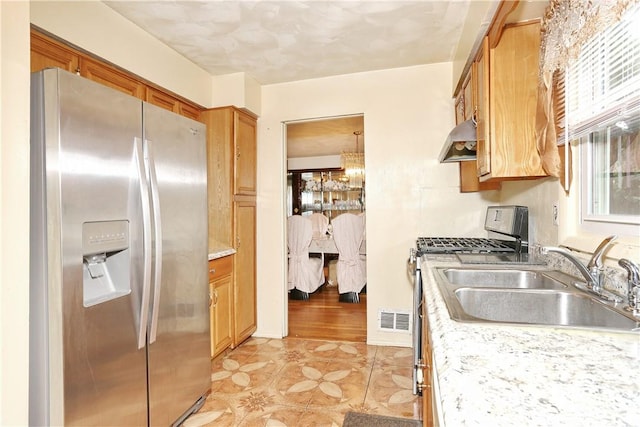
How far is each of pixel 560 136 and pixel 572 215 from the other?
A: 14.1 inches

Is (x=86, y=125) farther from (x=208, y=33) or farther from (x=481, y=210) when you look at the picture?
(x=481, y=210)

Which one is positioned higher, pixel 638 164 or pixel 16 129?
pixel 16 129

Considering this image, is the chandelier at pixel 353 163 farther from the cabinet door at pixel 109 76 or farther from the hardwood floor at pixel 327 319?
the cabinet door at pixel 109 76

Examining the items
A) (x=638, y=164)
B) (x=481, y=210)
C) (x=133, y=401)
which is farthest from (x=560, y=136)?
(x=133, y=401)

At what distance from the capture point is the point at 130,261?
1479 millimetres

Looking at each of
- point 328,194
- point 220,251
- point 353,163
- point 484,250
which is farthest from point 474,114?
point 328,194

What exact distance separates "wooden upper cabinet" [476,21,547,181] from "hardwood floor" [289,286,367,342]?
2019mm

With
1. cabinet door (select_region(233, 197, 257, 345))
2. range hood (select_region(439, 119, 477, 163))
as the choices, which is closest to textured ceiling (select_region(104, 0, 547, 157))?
range hood (select_region(439, 119, 477, 163))

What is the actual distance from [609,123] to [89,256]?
79.9 inches

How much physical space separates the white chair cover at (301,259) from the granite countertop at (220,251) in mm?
1427

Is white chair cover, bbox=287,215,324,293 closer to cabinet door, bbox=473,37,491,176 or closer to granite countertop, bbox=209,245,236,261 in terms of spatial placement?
granite countertop, bbox=209,245,236,261

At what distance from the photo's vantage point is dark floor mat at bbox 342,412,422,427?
1827 millimetres

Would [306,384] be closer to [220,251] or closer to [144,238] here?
[220,251]

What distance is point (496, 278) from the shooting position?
155 cm
